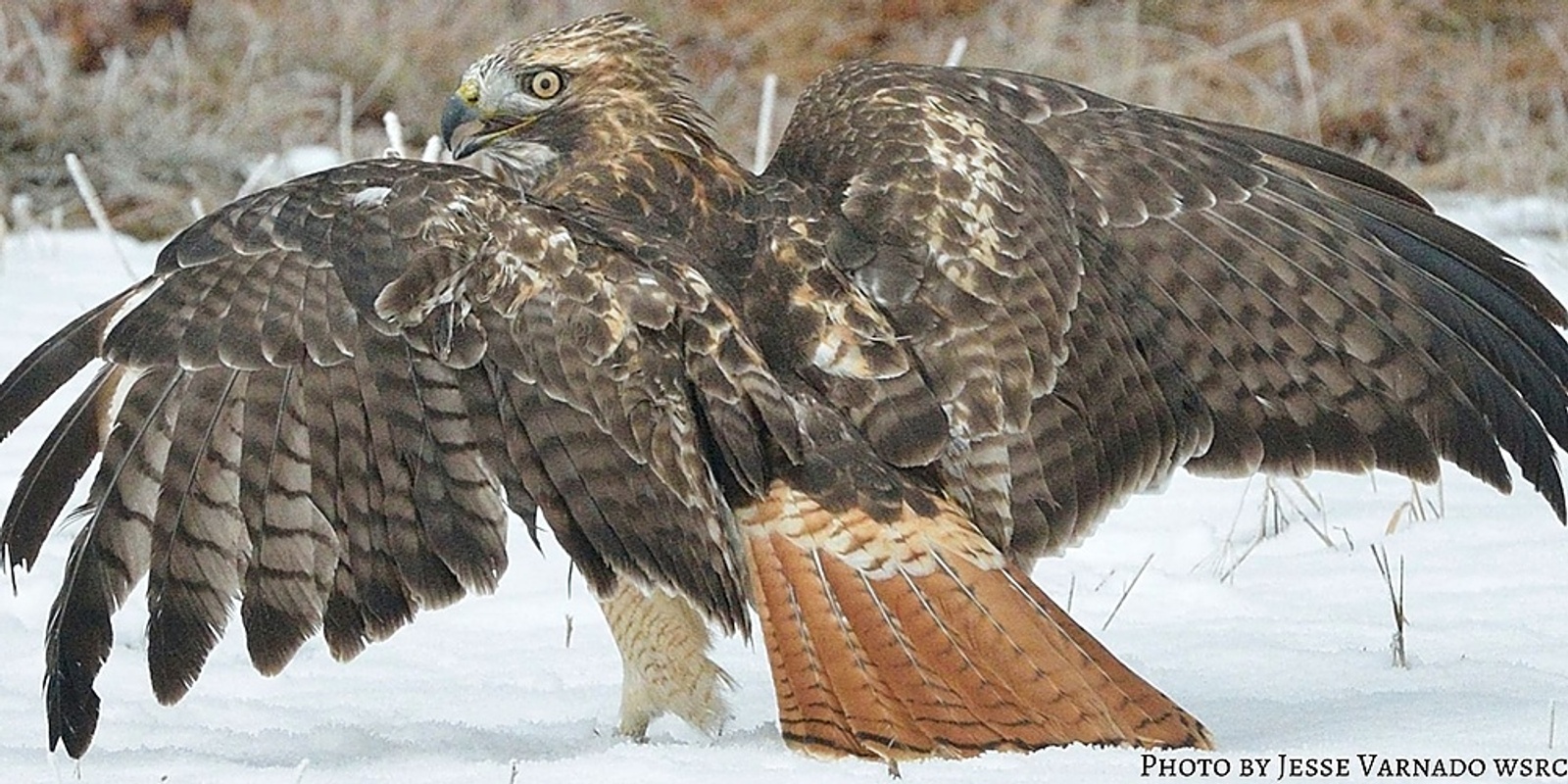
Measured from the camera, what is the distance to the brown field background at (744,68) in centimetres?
932

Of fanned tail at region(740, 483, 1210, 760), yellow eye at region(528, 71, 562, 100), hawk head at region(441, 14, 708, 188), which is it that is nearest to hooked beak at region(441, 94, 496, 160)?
hawk head at region(441, 14, 708, 188)

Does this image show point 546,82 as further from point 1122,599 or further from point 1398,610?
point 1398,610

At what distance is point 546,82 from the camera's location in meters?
4.80

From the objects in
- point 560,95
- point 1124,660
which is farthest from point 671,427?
point 1124,660

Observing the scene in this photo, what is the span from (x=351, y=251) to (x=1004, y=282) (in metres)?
1.17

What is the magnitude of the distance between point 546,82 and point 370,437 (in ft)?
4.04

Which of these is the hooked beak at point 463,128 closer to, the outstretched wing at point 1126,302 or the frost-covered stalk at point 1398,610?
the outstretched wing at point 1126,302

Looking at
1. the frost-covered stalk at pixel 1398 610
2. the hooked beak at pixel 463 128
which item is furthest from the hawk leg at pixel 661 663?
the frost-covered stalk at pixel 1398 610

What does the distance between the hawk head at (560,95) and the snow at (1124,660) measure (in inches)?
39.3

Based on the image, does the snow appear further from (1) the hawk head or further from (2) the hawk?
(1) the hawk head

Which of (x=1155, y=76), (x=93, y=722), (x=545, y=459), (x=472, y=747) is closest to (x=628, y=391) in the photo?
(x=545, y=459)

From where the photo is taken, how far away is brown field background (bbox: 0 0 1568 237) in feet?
30.6

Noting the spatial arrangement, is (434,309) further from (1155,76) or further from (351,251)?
(1155,76)

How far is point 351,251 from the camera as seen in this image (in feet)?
12.5
